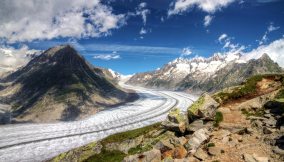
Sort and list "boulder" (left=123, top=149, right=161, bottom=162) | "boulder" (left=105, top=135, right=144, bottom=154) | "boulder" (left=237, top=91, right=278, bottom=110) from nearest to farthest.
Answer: "boulder" (left=123, top=149, right=161, bottom=162) → "boulder" (left=237, top=91, right=278, bottom=110) → "boulder" (left=105, top=135, right=144, bottom=154)

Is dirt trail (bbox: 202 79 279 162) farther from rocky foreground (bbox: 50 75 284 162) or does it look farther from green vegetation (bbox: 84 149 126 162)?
green vegetation (bbox: 84 149 126 162)

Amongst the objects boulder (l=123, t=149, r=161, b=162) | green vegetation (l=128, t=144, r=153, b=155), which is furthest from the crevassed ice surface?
boulder (l=123, t=149, r=161, b=162)

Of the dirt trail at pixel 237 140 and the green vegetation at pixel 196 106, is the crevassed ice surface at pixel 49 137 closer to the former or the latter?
the green vegetation at pixel 196 106

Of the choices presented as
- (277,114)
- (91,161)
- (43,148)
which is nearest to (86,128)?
(43,148)

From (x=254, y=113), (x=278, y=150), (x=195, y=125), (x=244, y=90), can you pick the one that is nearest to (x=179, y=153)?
(x=195, y=125)

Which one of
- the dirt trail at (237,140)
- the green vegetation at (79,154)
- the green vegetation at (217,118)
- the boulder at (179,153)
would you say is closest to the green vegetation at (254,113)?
the dirt trail at (237,140)

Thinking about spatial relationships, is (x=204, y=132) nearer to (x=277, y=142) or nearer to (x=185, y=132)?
(x=185, y=132)

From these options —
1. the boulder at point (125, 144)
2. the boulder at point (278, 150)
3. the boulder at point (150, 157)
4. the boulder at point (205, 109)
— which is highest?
the boulder at point (205, 109)
